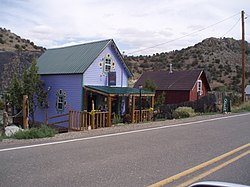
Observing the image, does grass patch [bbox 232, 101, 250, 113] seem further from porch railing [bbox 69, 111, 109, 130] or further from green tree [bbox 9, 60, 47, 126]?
green tree [bbox 9, 60, 47, 126]

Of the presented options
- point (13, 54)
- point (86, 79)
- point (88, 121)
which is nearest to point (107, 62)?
point (86, 79)

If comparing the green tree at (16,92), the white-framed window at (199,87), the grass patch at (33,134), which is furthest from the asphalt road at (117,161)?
the white-framed window at (199,87)

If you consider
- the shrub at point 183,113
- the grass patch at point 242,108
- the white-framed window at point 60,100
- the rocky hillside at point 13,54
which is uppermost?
the rocky hillside at point 13,54

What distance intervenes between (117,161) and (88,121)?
35.1 ft

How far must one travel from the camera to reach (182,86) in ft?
114

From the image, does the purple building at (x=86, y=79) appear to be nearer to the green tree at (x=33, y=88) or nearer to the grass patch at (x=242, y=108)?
the green tree at (x=33, y=88)

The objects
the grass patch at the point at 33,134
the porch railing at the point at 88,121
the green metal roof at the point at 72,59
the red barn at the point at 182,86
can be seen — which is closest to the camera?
the grass patch at the point at 33,134

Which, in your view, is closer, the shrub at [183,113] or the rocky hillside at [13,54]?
the shrub at [183,113]

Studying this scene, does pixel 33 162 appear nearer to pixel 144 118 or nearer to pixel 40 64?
pixel 144 118

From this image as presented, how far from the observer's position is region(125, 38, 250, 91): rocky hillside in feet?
214

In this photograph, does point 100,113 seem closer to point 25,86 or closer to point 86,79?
point 86,79

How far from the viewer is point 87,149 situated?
341 inches

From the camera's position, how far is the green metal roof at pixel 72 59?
21016 millimetres

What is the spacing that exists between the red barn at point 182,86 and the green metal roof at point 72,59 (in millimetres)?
12383
